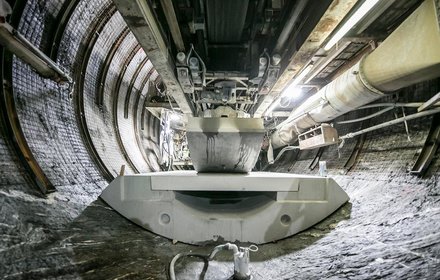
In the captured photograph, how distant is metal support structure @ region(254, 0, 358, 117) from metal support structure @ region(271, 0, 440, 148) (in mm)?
718

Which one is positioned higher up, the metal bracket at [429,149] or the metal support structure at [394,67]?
the metal support structure at [394,67]

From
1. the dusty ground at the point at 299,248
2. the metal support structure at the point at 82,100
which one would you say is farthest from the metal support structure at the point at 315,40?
the metal support structure at the point at 82,100

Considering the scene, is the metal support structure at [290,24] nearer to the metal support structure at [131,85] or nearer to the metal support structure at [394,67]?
the metal support structure at [394,67]

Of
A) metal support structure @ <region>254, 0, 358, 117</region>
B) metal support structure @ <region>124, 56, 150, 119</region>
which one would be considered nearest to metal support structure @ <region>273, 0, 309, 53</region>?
metal support structure @ <region>254, 0, 358, 117</region>

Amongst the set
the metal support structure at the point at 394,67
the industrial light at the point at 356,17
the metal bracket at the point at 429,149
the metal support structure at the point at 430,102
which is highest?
the industrial light at the point at 356,17

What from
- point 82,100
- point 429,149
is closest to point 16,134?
point 82,100

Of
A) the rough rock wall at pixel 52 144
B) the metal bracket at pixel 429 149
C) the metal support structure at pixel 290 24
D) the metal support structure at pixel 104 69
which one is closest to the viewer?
the rough rock wall at pixel 52 144

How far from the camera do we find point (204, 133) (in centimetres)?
351

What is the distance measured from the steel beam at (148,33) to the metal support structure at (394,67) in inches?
100

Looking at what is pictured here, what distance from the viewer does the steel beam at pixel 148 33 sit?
80.6 inches

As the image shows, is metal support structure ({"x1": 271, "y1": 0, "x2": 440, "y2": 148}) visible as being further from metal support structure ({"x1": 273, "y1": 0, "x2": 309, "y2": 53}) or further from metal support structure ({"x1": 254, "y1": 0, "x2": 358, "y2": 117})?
metal support structure ({"x1": 273, "y1": 0, "x2": 309, "y2": 53})

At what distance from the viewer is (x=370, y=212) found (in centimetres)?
267

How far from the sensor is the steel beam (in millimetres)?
2047

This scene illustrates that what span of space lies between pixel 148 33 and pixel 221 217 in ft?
7.70
